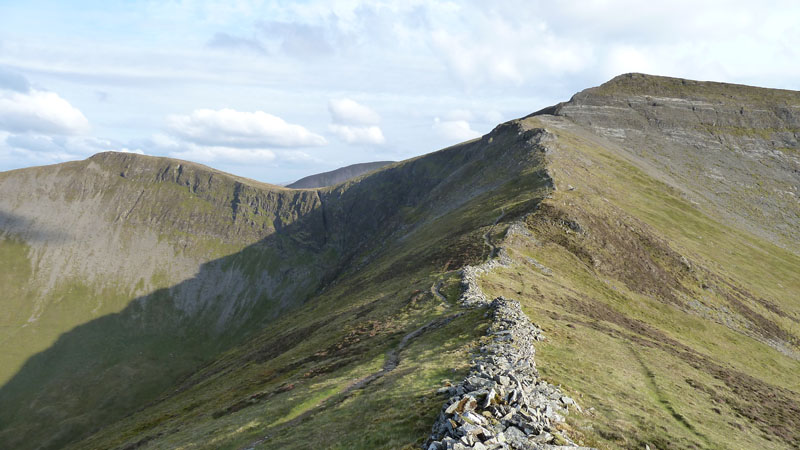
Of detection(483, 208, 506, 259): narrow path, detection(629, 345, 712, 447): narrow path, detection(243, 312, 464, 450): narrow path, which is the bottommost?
detection(629, 345, 712, 447): narrow path

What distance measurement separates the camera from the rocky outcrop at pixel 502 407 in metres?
16.3

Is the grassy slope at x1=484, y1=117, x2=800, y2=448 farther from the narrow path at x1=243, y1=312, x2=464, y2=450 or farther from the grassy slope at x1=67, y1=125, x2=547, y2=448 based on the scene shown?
the narrow path at x1=243, y1=312, x2=464, y2=450

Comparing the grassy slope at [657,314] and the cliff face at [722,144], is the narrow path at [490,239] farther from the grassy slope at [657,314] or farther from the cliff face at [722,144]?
the cliff face at [722,144]

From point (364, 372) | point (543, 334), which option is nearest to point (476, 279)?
point (543, 334)

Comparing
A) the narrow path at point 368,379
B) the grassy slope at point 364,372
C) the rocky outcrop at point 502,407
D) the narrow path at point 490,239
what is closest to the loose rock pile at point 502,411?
the rocky outcrop at point 502,407

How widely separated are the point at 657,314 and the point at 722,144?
155 metres

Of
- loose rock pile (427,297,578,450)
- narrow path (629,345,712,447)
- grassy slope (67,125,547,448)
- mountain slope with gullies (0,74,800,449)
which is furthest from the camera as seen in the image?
narrow path (629,345,712,447)

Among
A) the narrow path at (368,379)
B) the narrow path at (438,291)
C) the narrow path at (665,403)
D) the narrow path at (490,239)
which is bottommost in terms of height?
the narrow path at (665,403)

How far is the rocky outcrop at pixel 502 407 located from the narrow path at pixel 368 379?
8805 millimetres

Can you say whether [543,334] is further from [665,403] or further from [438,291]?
[438,291]

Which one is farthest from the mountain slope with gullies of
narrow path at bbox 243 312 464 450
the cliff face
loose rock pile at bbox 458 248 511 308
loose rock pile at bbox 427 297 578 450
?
the cliff face

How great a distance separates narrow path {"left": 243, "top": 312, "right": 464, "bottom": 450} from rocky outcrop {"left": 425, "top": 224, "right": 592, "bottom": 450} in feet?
28.9

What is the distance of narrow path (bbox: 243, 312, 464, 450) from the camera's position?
2881 cm

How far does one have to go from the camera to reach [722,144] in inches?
6880
